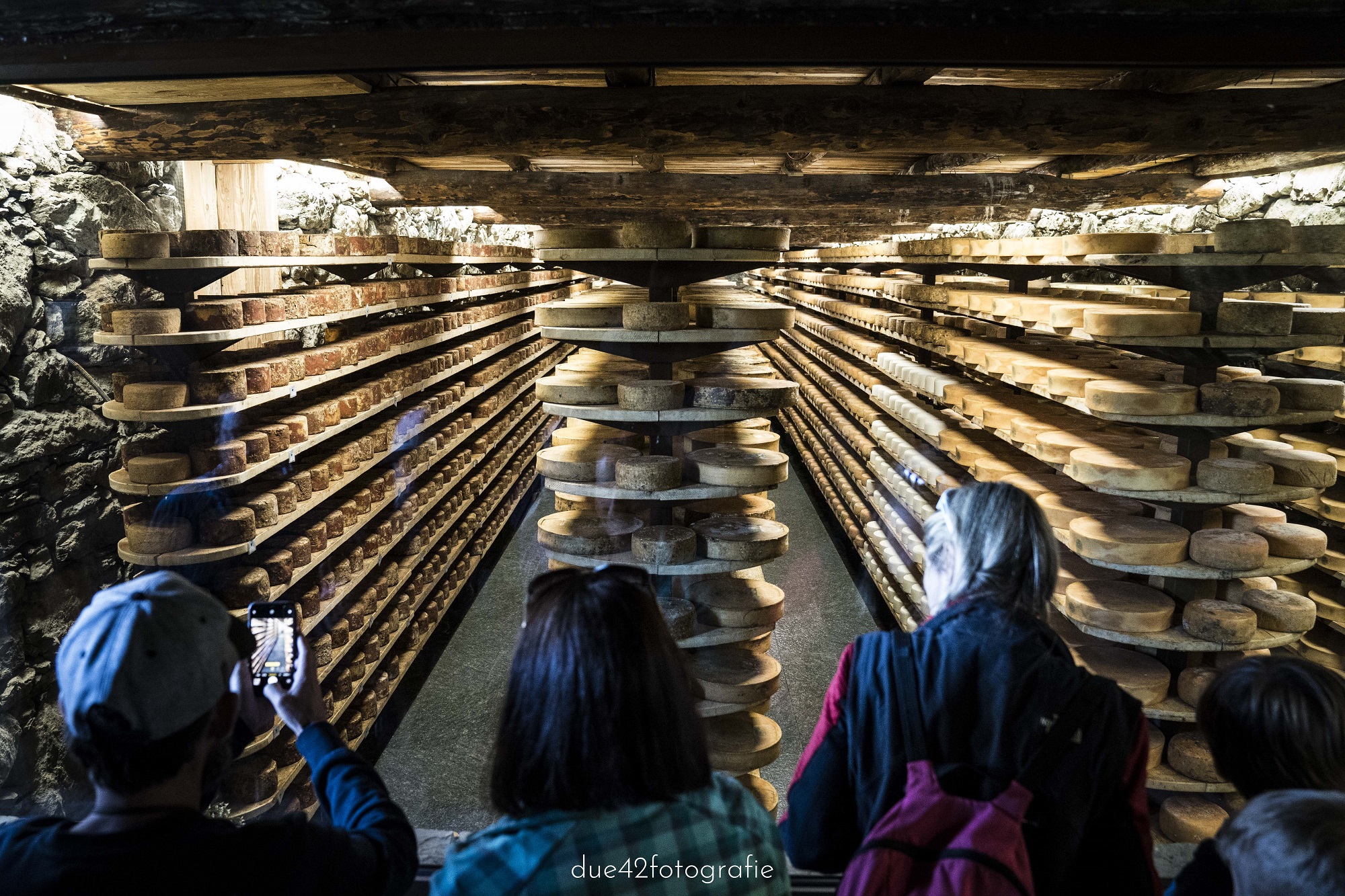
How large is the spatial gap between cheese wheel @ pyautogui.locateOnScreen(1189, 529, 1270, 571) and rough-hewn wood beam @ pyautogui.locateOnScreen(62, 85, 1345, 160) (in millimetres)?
1494

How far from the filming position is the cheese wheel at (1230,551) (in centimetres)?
286

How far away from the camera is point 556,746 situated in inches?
42.4

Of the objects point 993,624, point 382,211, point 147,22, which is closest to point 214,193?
point 382,211

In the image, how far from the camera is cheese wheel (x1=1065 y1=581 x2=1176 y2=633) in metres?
2.90

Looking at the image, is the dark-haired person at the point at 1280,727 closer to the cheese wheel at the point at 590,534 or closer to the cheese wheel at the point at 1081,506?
the cheese wheel at the point at 1081,506

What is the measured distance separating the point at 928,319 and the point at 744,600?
3.31 meters

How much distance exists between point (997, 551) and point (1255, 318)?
204 centimetres

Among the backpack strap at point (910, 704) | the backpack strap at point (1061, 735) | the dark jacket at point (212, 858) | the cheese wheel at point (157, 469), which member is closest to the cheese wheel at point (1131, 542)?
the backpack strap at point (1061, 735)

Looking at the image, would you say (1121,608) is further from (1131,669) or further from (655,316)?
(655,316)

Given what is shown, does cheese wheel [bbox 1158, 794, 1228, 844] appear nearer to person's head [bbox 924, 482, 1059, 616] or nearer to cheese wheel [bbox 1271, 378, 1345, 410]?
cheese wheel [bbox 1271, 378, 1345, 410]

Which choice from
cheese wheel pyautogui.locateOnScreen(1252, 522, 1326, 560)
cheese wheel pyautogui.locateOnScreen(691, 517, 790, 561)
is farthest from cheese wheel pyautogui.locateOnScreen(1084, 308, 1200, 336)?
cheese wheel pyautogui.locateOnScreen(691, 517, 790, 561)

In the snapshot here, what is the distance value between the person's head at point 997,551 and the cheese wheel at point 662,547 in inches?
65.8

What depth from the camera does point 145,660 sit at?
3.59 ft

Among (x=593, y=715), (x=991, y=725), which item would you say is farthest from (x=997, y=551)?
(x=593, y=715)
